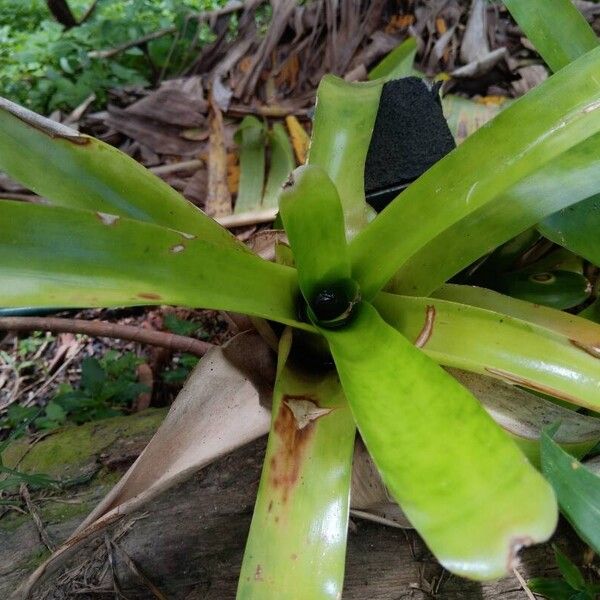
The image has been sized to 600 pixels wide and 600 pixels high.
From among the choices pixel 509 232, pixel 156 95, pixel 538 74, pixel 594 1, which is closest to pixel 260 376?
pixel 509 232

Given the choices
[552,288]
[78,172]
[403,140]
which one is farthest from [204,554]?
[403,140]

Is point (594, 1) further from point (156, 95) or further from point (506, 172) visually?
point (506, 172)

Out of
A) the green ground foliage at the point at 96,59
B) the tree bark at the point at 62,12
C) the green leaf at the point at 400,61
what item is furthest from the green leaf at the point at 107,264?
the tree bark at the point at 62,12

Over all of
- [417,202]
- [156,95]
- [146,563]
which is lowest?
[146,563]

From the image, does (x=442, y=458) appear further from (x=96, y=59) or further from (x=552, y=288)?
(x=96, y=59)

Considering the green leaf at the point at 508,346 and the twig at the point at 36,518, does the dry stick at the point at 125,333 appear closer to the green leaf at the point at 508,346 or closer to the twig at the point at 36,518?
the twig at the point at 36,518

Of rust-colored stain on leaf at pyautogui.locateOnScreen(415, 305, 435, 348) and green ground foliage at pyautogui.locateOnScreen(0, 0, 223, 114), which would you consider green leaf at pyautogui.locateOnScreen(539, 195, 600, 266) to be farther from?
green ground foliage at pyautogui.locateOnScreen(0, 0, 223, 114)

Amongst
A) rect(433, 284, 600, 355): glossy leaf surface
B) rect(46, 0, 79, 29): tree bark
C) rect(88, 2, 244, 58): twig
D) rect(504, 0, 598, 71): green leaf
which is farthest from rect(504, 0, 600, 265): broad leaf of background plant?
rect(46, 0, 79, 29): tree bark
